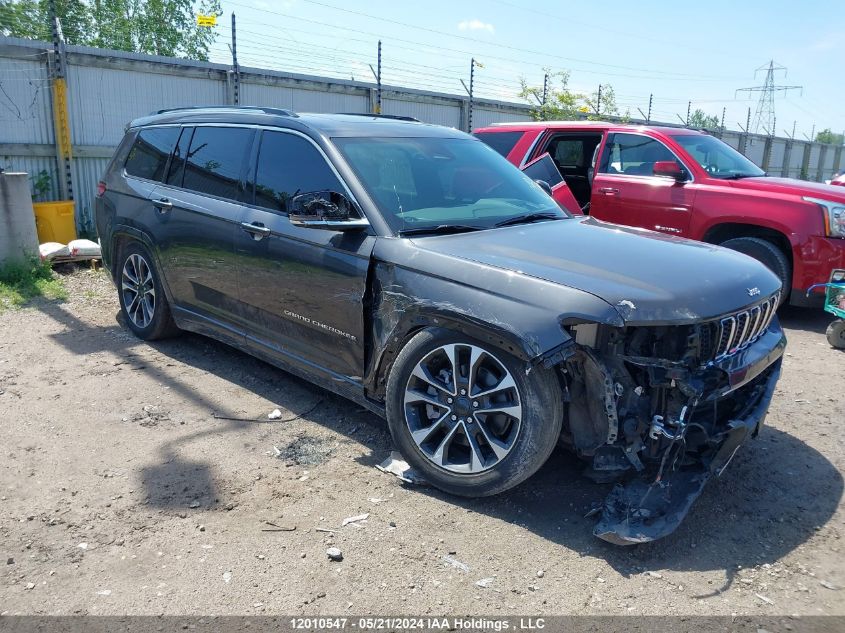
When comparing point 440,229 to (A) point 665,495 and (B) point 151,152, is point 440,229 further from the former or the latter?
(B) point 151,152

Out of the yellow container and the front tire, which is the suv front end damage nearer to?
the front tire

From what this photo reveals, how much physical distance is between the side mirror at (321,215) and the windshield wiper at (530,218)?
0.86 m

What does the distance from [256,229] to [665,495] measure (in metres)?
2.83

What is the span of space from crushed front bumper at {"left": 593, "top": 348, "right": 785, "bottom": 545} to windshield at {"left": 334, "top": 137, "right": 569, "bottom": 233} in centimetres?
164

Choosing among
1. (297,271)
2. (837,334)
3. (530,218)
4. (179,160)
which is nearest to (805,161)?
(837,334)

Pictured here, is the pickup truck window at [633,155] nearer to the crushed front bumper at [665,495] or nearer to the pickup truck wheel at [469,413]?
the crushed front bumper at [665,495]

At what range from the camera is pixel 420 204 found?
13.4 ft

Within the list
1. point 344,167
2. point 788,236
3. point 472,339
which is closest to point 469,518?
point 472,339

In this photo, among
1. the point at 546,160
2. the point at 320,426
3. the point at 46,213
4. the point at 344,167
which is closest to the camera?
the point at 344,167

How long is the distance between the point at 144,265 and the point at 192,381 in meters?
1.21

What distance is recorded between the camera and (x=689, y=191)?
7.46 m

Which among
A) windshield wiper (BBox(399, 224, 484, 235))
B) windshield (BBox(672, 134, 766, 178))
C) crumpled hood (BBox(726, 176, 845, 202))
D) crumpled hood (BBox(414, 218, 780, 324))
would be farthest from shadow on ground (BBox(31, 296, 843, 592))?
windshield (BBox(672, 134, 766, 178))

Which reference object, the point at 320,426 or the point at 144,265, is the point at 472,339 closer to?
the point at 320,426

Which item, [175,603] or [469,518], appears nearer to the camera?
[175,603]
